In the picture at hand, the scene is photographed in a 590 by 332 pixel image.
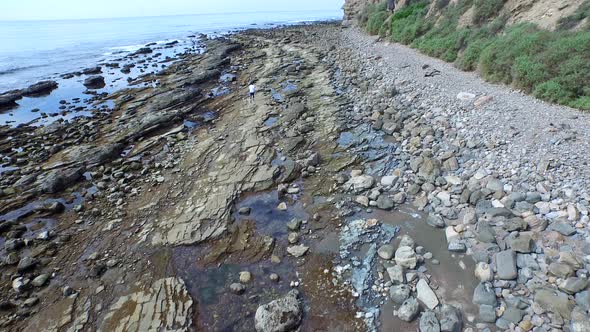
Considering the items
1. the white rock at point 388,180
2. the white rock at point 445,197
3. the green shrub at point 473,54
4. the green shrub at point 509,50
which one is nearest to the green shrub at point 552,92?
the green shrub at point 509,50

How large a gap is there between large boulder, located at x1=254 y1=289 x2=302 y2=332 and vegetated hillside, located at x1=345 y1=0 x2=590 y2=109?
14.0 m

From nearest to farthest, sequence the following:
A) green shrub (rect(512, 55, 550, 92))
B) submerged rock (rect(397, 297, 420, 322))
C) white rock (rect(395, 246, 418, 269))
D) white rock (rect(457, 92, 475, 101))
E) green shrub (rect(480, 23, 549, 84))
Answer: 1. submerged rock (rect(397, 297, 420, 322))
2. white rock (rect(395, 246, 418, 269))
3. green shrub (rect(512, 55, 550, 92))
4. green shrub (rect(480, 23, 549, 84))
5. white rock (rect(457, 92, 475, 101))

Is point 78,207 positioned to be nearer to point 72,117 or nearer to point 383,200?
point 383,200

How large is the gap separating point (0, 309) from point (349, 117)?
1689 centimetres

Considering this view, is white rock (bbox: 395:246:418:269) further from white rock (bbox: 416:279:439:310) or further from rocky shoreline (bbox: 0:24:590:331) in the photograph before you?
white rock (bbox: 416:279:439:310)

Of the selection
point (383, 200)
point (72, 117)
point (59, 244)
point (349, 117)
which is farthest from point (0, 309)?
point (72, 117)

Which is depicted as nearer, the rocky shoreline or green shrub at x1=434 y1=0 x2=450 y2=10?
the rocky shoreline

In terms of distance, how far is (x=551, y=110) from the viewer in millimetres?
13055

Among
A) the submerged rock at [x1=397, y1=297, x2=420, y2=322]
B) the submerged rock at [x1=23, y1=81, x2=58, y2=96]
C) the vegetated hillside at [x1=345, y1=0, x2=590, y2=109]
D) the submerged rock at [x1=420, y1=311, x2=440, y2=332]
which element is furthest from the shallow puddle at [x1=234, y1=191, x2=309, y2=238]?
the submerged rock at [x1=23, y1=81, x2=58, y2=96]

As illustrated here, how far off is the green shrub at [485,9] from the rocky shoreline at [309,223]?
8.01 meters

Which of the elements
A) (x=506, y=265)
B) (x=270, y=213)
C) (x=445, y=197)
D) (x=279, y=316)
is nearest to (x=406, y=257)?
(x=506, y=265)

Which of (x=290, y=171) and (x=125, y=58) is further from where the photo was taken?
(x=125, y=58)

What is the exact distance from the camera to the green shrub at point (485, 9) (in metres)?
22.6

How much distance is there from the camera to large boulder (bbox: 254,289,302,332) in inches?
288
